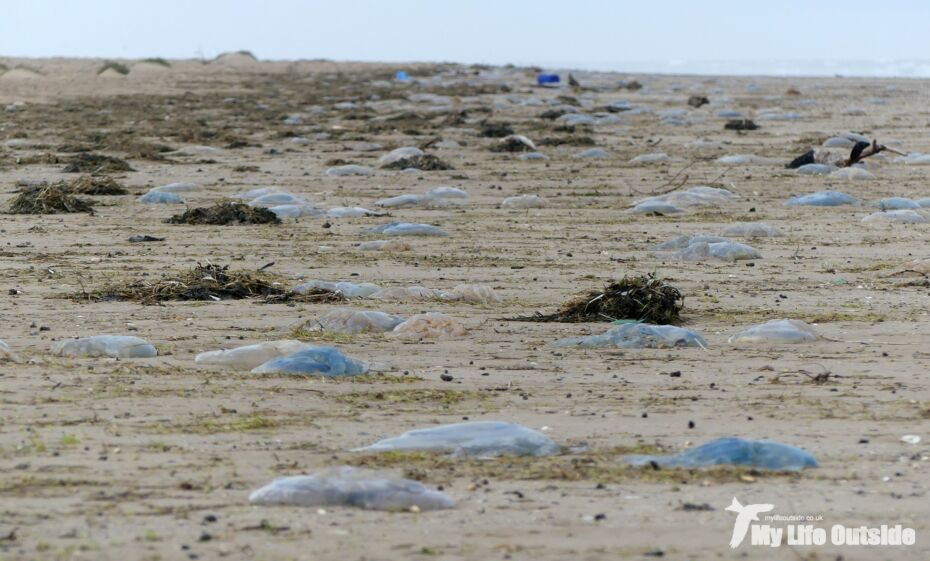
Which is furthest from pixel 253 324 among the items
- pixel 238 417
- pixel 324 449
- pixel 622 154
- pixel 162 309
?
pixel 622 154

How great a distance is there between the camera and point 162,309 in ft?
21.7

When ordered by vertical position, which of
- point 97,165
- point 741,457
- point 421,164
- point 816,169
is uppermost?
point 741,457

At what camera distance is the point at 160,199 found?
1145cm

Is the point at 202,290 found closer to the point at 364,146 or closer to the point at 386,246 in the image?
the point at 386,246

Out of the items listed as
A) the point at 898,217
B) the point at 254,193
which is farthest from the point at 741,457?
the point at 254,193

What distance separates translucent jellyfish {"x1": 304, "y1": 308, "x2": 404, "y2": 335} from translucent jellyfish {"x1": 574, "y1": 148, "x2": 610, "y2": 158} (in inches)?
383

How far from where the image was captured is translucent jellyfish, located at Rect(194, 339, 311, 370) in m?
5.37

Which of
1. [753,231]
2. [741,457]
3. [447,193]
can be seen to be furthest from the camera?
[447,193]

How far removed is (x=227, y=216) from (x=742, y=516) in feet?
23.2

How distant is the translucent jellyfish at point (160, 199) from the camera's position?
11398 mm

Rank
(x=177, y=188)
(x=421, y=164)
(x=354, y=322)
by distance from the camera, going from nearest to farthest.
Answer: (x=354, y=322) → (x=177, y=188) → (x=421, y=164)

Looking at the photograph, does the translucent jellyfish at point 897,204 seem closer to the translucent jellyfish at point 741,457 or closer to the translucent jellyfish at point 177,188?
the translucent jellyfish at point 177,188

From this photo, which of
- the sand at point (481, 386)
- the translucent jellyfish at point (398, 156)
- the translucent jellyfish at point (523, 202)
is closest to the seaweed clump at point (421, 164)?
the translucent jellyfish at point (398, 156)

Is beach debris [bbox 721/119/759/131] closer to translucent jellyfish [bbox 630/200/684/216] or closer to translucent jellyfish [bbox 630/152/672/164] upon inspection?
translucent jellyfish [bbox 630/152/672/164]
